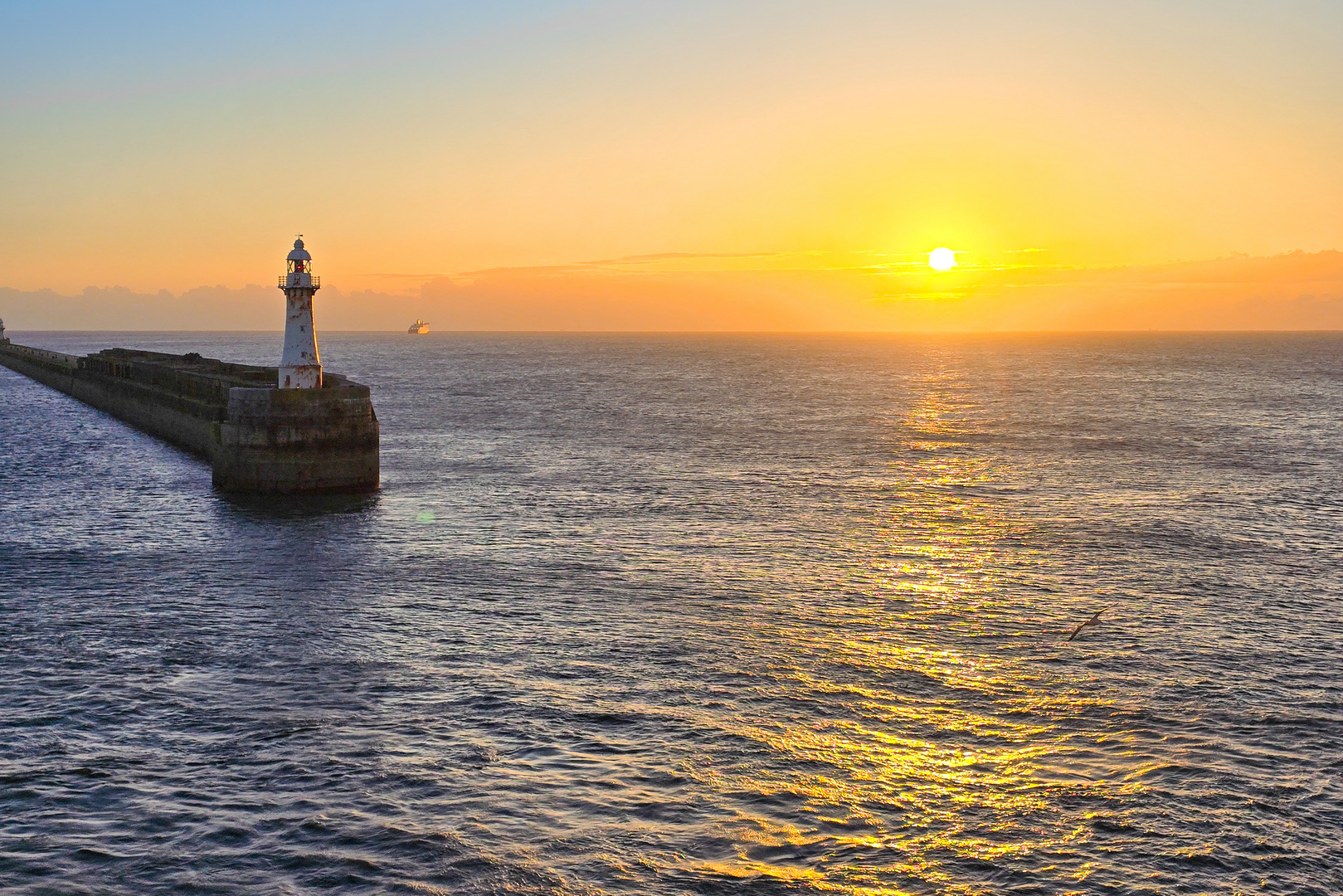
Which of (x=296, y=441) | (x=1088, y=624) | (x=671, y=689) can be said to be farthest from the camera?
(x=296, y=441)

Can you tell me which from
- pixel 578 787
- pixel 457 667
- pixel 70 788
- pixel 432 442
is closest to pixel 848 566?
pixel 457 667

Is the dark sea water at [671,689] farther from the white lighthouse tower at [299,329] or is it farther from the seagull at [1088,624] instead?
the white lighthouse tower at [299,329]

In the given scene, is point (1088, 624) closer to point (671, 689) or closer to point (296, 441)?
point (671, 689)

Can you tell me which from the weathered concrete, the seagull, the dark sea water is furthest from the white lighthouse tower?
the seagull

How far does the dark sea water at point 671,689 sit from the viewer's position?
12.9 m

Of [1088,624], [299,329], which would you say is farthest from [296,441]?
[1088,624]

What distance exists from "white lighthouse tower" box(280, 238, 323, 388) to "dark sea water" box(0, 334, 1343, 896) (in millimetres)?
5262

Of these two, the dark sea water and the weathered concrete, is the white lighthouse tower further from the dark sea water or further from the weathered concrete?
the dark sea water

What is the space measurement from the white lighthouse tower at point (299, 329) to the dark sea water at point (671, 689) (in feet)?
A: 17.3

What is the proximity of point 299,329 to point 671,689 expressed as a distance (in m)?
26.5

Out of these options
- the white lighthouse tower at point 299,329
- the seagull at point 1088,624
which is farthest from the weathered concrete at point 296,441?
the seagull at point 1088,624

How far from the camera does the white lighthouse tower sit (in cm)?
3900

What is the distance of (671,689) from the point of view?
18.2 meters

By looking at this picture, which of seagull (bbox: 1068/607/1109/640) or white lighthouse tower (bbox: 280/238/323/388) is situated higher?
white lighthouse tower (bbox: 280/238/323/388)
